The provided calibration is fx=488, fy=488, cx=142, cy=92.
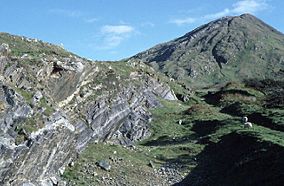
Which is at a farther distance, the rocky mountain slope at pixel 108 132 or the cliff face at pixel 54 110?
the rocky mountain slope at pixel 108 132

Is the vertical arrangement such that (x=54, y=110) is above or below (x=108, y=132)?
above

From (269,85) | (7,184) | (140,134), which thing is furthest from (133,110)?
(269,85)

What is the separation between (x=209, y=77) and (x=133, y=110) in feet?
481

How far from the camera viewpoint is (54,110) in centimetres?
3306

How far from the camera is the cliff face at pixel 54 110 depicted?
96.7 feet

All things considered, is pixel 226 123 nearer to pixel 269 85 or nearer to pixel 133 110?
pixel 133 110

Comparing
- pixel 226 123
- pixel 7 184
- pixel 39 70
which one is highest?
pixel 39 70

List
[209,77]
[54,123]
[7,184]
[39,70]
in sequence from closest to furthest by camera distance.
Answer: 1. [7,184]
2. [54,123]
3. [39,70]
4. [209,77]

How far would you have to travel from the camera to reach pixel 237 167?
33094 millimetres

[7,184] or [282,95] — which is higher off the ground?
[282,95]

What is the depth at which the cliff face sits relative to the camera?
2947 cm

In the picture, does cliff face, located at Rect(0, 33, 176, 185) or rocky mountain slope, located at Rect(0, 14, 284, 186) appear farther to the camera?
rocky mountain slope, located at Rect(0, 14, 284, 186)

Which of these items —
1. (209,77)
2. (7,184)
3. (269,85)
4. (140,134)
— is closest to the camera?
(7,184)

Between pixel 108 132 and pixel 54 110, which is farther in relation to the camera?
pixel 108 132
